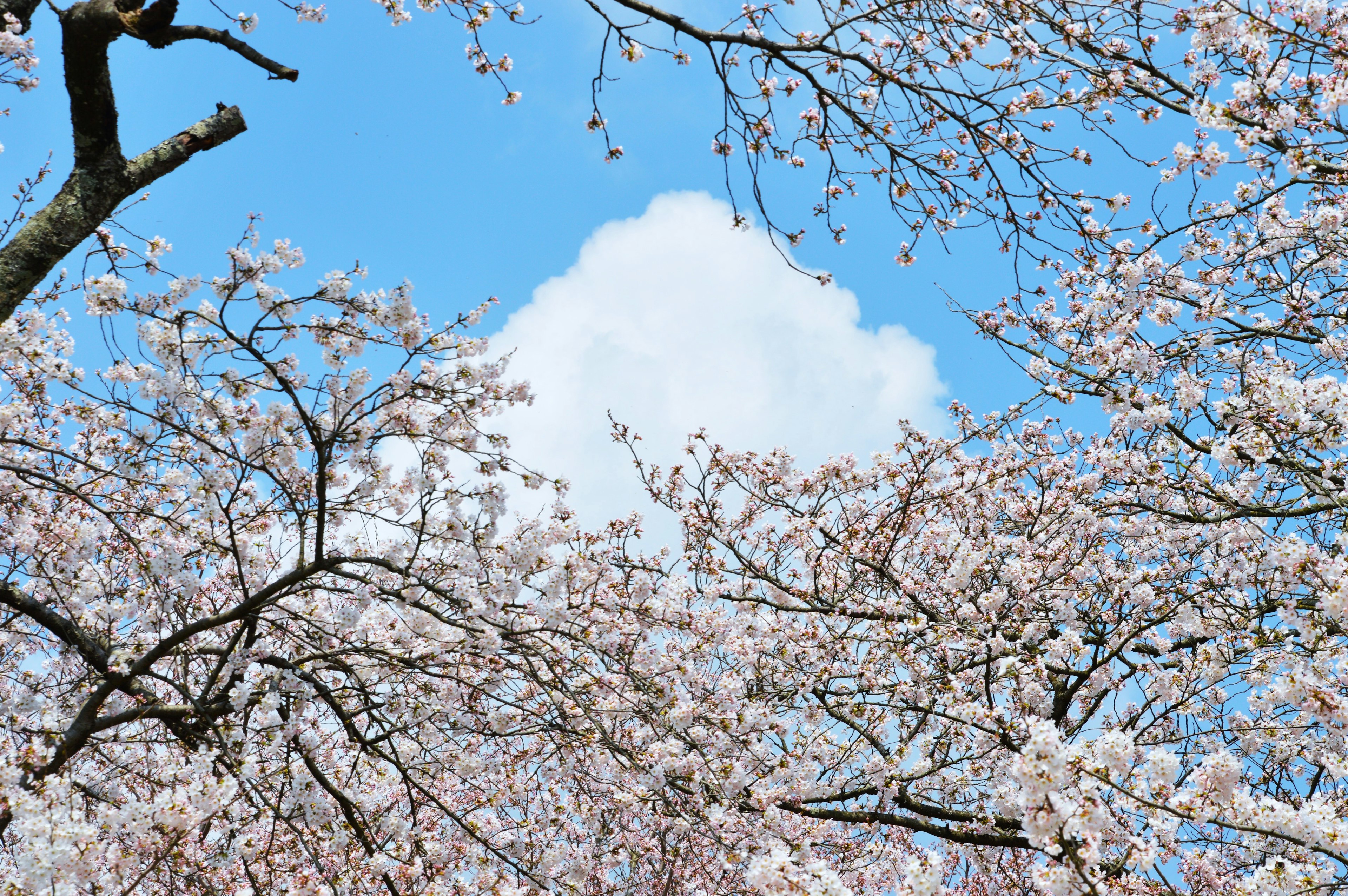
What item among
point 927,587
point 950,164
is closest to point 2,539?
point 950,164

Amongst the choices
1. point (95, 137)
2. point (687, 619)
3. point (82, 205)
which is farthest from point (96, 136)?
point (687, 619)

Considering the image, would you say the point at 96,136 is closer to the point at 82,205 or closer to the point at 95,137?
the point at 95,137

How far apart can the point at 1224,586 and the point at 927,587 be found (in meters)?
2.40

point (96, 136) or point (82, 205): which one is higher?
point (96, 136)

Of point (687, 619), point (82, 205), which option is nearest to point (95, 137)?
point (82, 205)

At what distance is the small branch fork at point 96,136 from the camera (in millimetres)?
4805

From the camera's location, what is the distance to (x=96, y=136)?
198 inches

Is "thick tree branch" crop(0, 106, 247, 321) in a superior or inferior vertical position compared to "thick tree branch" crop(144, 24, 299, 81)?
inferior

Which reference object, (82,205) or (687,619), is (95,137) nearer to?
(82,205)

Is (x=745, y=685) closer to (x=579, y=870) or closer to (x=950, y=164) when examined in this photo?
(x=579, y=870)

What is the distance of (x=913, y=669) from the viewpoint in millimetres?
7422

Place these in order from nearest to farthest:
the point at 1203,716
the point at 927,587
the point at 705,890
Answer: the point at 1203,716 → the point at 705,890 → the point at 927,587

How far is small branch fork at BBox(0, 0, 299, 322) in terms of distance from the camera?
15.8 feet

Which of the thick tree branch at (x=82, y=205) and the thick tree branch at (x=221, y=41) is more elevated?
the thick tree branch at (x=221, y=41)
